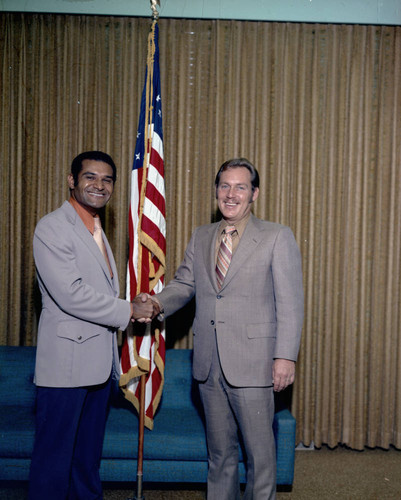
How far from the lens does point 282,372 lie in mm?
2121

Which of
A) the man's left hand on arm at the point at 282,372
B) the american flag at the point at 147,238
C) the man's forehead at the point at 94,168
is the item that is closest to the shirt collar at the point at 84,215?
the man's forehead at the point at 94,168

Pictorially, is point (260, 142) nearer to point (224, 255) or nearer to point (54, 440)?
point (224, 255)

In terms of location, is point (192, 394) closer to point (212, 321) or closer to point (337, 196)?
point (212, 321)

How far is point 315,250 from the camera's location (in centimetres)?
341

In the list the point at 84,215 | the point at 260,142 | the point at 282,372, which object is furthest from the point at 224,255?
the point at 260,142

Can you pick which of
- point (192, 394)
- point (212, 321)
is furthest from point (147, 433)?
point (212, 321)

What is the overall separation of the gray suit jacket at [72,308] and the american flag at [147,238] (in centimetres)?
35

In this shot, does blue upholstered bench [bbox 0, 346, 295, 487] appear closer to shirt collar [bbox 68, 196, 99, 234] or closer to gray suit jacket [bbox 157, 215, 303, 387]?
gray suit jacket [bbox 157, 215, 303, 387]

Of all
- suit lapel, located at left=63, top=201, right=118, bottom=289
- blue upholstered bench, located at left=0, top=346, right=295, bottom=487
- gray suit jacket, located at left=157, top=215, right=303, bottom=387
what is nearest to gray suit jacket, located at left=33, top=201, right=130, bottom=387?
suit lapel, located at left=63, top=201, right=118, bottom=289

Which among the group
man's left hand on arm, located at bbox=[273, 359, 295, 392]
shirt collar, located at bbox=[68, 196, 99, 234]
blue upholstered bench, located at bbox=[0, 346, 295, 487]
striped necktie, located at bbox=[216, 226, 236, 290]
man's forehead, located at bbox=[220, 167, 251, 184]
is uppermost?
man's forehead, located at bbox=[220, 167, 251, 184]

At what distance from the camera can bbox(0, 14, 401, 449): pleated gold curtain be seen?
3.38 meters

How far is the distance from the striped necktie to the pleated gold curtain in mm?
1083

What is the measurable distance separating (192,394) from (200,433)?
47 cm

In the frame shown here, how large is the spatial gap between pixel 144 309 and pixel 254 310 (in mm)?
610
